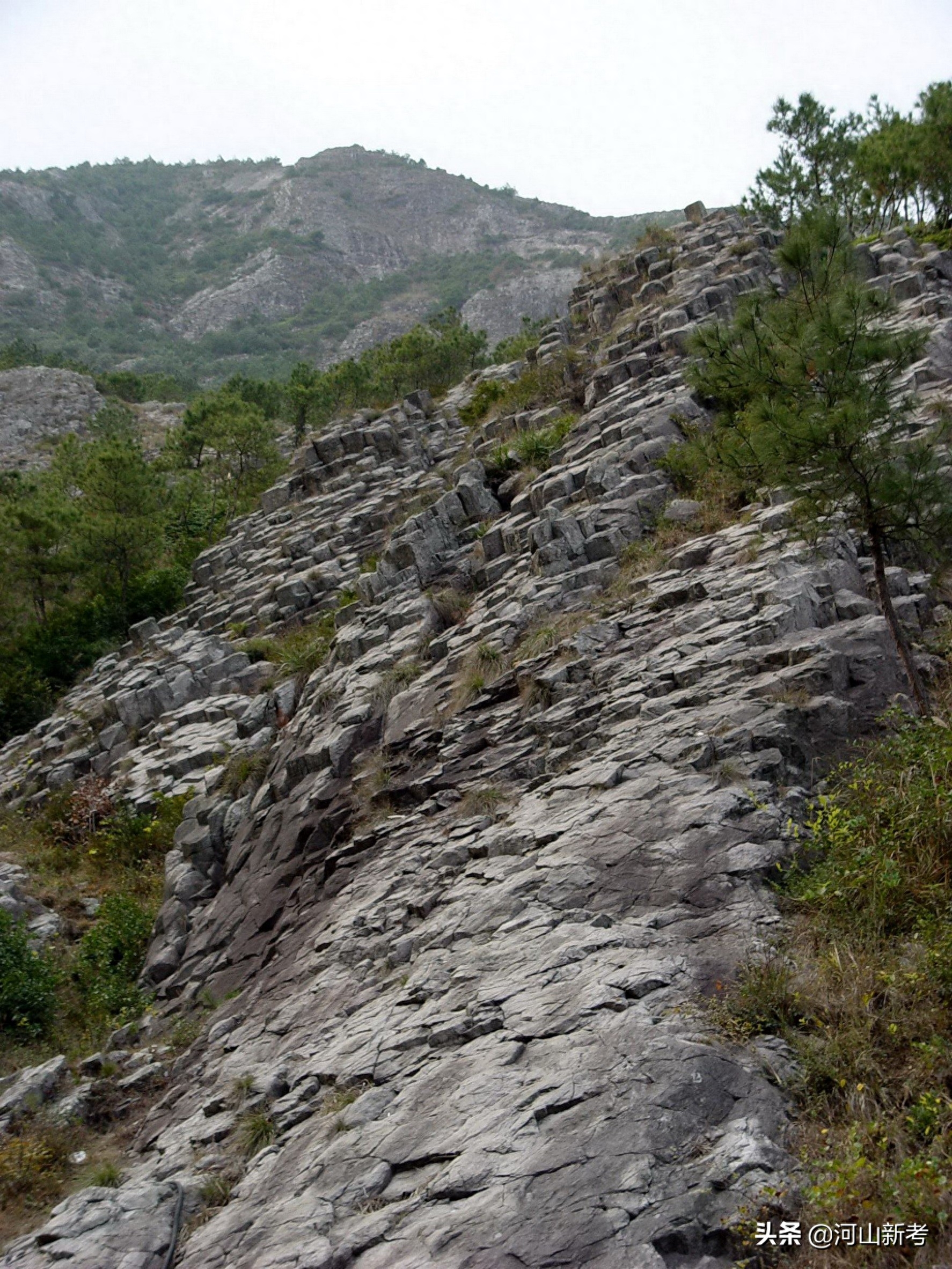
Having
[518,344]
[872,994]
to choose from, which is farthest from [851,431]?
[518,344]

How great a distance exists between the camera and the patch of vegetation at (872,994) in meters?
4.48

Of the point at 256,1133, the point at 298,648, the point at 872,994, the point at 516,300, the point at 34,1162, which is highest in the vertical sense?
the point at 516,300

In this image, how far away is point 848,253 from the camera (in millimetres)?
10125

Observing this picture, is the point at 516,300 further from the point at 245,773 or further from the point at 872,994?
the point at 872,994

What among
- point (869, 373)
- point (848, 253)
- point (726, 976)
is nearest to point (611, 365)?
point (848, 253)

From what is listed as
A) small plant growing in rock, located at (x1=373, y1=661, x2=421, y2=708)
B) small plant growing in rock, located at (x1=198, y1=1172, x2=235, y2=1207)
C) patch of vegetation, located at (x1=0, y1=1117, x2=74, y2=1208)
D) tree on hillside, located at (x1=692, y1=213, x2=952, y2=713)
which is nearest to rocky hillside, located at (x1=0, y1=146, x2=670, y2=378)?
small plant growing in rock, located at (x1=373, y1=661, x2=421, y2=708)

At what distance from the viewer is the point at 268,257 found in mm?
140375

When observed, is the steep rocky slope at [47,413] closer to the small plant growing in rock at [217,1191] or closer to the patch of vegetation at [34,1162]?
the patch of vegetation at [34,1162]

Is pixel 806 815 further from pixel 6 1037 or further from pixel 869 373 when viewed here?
pixel 6 1037

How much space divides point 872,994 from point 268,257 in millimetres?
150070

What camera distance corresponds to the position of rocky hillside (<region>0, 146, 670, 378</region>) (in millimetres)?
112625

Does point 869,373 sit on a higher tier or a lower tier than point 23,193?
lower

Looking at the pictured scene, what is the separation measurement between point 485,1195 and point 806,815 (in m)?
3.76

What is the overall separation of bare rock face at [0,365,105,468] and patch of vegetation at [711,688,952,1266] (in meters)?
55.7
